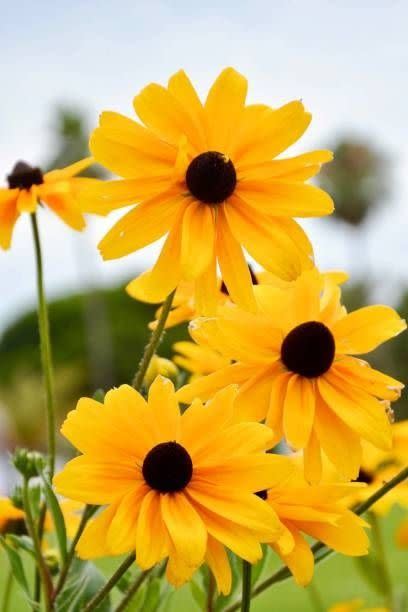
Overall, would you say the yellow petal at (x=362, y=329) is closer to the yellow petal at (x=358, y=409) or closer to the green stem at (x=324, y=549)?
the yellow petal at (x=358, y=409)

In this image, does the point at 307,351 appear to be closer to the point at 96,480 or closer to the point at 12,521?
the point at 96,480

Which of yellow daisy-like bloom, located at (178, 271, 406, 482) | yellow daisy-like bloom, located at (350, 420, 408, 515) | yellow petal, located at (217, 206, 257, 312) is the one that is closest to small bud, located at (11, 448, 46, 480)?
yellow daisy-like bloom, located at (178, 271, 406, 482)

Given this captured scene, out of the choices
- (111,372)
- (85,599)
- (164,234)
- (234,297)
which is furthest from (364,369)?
(111,372)

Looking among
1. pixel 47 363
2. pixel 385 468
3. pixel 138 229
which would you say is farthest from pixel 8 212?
pixel 385 468

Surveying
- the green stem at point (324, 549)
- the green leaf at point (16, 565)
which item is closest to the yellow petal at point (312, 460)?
the green stem at point (324, 549)

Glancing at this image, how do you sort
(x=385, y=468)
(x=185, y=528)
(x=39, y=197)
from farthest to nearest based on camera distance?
1. (x=385, y=468)
2. (x=39, y=197)
3. (x=185, y=528)

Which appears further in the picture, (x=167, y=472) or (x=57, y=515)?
(x=57, y=515)
